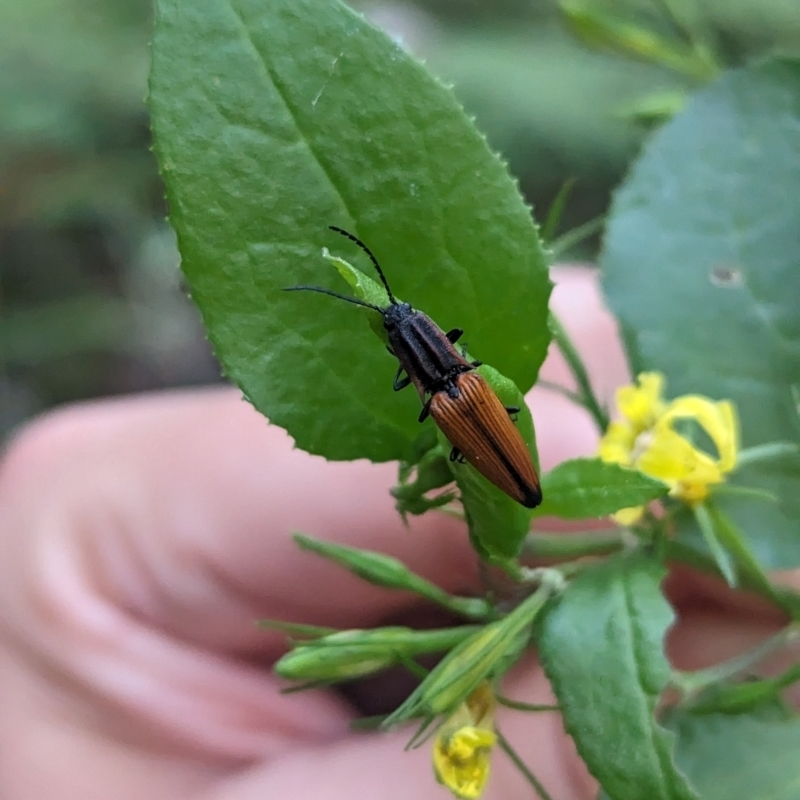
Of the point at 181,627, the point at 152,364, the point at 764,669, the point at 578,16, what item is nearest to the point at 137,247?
the point at 152,364

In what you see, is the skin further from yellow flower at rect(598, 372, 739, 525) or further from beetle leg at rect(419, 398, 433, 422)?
beetle leg at rect(419, 398, 433, 422)

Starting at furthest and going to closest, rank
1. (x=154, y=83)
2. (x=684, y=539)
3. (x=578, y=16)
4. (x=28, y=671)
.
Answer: (x=28, y=671) < (x=578, y=16) < (x=684, y=539) < (x=154, y=83)

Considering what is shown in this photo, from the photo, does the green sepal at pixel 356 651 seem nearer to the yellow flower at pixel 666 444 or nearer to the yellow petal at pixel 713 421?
the yellow flower at pixel 666 444

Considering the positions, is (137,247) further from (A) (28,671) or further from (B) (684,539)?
(B) (684,539)

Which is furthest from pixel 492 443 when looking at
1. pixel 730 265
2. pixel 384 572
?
pixel 730 265

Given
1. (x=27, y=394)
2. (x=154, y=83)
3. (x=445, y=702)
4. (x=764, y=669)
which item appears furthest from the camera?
(x=27, y=394)

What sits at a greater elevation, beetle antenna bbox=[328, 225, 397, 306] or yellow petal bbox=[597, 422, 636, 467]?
beetle antenna bbox=[328, 225, 397, 306]

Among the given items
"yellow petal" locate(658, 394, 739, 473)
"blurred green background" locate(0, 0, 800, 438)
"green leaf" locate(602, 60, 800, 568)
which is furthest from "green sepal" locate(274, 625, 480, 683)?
"blurred green background" locate(0, 0, 800, 438)
